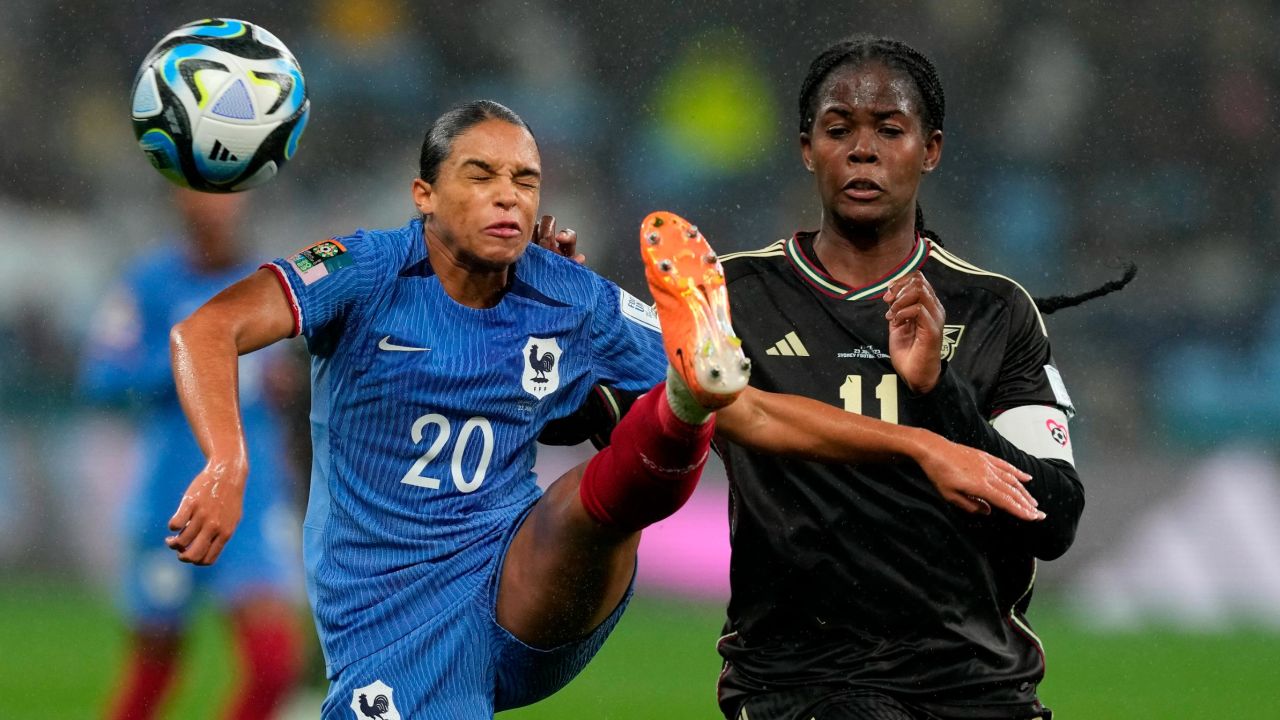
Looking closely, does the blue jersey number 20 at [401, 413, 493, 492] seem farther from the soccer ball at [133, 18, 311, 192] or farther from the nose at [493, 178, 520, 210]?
the soccer ball at [133, 18, 311, 192]

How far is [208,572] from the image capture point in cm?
575

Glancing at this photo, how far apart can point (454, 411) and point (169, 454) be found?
103 inches

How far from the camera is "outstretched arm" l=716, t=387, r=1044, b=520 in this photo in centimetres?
300

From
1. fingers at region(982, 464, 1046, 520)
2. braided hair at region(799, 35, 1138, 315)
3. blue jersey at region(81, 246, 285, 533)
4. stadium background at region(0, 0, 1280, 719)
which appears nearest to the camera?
fingers at region(982, 464, 1046, 520)

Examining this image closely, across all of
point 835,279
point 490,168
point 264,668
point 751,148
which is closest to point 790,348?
point 835,279

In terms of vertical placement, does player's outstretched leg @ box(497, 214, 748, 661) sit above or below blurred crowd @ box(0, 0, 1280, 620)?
below

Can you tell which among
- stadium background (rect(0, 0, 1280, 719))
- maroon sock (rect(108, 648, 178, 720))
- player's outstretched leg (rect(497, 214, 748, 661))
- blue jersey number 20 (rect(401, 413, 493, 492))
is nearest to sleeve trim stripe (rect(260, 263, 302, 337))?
blue jersey number 20 (rect(401, 413, 493, 492))

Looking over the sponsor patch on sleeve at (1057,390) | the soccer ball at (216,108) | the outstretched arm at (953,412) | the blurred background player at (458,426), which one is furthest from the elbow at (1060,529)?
the soccer ball at (216,108)

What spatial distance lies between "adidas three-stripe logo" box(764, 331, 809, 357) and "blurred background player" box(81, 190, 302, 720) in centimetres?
261

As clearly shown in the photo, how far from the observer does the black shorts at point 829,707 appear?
3.14m

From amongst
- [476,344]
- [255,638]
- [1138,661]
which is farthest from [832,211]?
[1138,661]

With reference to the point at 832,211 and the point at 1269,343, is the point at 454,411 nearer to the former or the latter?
→ the point at 832,211

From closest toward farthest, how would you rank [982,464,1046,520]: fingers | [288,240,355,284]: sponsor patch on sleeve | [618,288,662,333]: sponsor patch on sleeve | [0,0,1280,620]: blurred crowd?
[982,464,1046,520]: fingers, [288,240,355,284]: sponsor patch on sleeve, [618,288,662,333]: sponsor patch on sleeve, [0,0,1280,620]: blurred crowd

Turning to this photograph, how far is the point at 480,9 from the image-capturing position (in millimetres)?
11852
